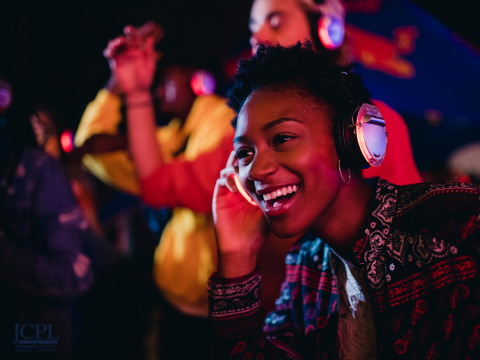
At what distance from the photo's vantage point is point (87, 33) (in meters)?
2.95

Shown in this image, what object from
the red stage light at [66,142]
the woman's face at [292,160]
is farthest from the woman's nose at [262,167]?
the red stage light at [66,142]

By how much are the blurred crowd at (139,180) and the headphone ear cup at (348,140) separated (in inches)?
13.9

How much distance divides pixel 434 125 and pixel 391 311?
20.9ft

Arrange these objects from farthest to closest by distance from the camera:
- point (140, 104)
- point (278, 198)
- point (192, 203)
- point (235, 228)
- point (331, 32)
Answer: point (140, 104) < point (192, 203) < point (331, 32) < point (235, 228) < point (278, 198)

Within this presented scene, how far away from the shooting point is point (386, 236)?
0.85 meters

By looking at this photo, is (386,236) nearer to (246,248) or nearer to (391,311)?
(391,311)

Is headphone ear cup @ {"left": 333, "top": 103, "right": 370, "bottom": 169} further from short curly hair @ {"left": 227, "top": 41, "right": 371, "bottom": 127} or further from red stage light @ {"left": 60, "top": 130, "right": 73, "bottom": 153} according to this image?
red stage light @ {"left": 60, "top": 130, "right": 73, "bottom": 153}

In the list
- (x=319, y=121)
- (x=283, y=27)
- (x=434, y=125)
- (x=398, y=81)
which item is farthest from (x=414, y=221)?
(x=434, y=125)

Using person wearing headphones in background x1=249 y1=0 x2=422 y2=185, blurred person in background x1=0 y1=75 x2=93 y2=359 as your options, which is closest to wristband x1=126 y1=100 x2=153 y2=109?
blurred person in background x1=0 y1=75 x2=93 y2=359

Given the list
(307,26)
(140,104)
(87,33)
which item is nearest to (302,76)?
(307,26)

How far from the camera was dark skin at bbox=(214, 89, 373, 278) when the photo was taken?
85cm

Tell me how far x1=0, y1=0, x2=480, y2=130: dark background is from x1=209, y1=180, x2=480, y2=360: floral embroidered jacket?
192cm

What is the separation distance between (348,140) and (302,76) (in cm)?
22

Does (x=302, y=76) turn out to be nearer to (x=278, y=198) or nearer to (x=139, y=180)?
(x=278, y=198)
